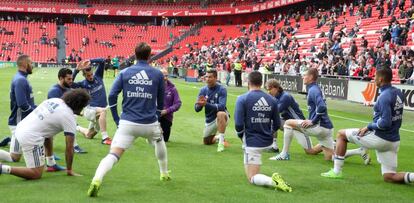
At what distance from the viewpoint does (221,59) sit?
168 feet

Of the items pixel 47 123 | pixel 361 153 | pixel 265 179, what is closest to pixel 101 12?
pixel 361 153

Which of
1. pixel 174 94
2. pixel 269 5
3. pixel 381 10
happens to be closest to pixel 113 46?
pixel 269 5

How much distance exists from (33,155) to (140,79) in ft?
6.19

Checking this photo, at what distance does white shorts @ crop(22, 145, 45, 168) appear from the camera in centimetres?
746

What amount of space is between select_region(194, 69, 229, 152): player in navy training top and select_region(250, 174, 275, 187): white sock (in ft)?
11.4

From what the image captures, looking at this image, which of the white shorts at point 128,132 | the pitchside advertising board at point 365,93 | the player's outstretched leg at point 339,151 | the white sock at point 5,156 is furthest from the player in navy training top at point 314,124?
the pitchside advertising board at point 365,93

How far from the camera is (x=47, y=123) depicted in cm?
741

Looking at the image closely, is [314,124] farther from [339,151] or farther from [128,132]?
[128,132]

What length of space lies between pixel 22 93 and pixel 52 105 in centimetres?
177

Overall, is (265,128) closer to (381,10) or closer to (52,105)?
(52,105)

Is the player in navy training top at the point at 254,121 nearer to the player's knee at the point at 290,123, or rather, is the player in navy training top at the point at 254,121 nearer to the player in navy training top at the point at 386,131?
the player in navy training top at the point at 386,131

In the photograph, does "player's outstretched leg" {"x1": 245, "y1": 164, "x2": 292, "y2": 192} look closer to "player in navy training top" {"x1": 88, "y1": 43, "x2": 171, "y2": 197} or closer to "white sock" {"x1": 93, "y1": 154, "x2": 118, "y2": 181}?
"player in navy training top" {"x1": 88, "y1": 43, "x2": 171, "y2": 197}

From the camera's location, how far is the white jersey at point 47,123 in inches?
289

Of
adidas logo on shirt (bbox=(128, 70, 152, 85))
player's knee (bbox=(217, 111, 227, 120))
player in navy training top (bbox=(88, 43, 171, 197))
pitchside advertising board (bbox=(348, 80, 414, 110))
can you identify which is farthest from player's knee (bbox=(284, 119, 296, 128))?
pitchside advertising board (bbox=(348, 80, 414, 110))
